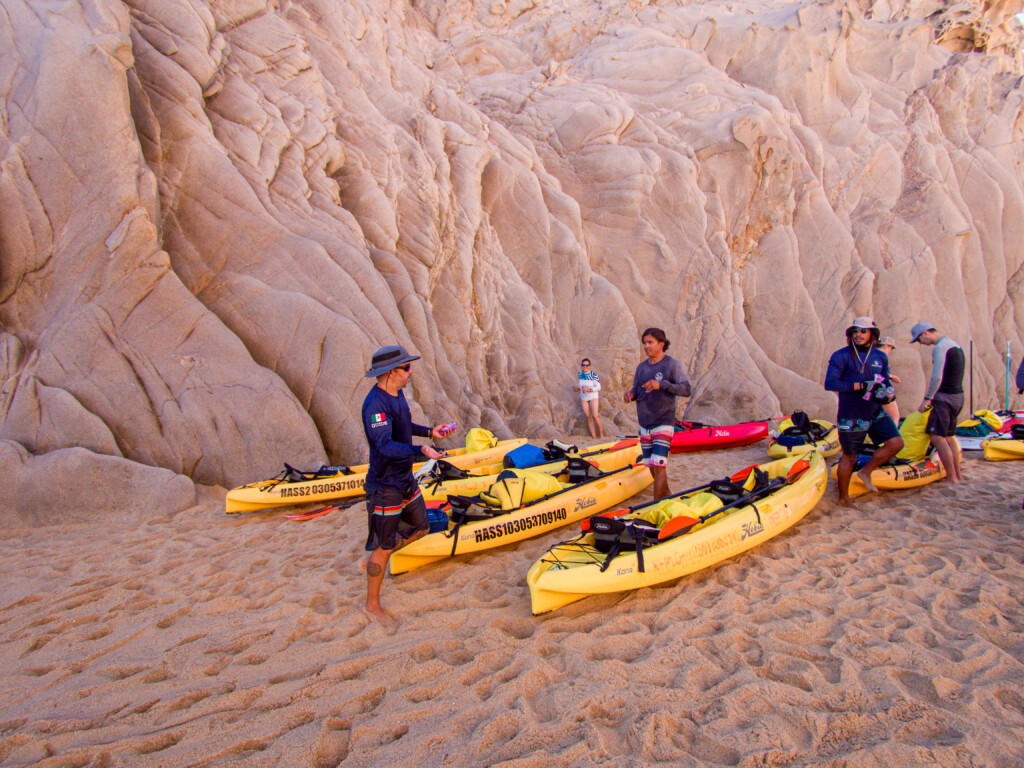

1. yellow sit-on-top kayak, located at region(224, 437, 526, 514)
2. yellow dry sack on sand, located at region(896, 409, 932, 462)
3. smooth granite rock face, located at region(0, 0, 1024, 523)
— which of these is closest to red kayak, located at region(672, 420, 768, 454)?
smooth granite rock face, located at region(0, 0, 1024, 523)

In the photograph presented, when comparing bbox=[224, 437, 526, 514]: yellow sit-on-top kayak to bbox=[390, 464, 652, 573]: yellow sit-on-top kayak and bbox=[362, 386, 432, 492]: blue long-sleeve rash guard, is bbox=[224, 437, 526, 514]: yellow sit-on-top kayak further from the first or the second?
bbox=[362, 386, 432, 492]: blue long-sleeve rash guard

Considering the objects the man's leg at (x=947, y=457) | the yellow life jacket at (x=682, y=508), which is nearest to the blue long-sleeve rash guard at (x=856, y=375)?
the man's leg at (x=947, y=457)

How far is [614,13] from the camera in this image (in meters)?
20.5

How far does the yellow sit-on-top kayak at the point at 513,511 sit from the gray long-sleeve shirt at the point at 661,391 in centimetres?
97

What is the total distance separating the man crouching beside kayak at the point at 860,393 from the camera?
5.32 meters

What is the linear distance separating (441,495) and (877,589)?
13.5 ft

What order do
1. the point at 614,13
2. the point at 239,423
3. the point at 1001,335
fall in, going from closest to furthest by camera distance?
the point at 239,423, the point at 1001,335, the point at 614,13

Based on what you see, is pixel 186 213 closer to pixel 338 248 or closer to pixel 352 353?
pixel 338 248

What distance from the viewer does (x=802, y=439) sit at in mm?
8375

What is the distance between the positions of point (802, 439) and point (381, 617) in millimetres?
7213

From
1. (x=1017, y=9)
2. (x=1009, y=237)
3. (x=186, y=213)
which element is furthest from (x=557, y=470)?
(x=1017, y=9)

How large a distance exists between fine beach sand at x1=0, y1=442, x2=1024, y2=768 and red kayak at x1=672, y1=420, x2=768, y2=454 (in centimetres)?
438

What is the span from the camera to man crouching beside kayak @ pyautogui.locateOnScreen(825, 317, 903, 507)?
5.32 m

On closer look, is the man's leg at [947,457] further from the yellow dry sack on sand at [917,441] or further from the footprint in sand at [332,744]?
the footprint in sand at [332,744]
